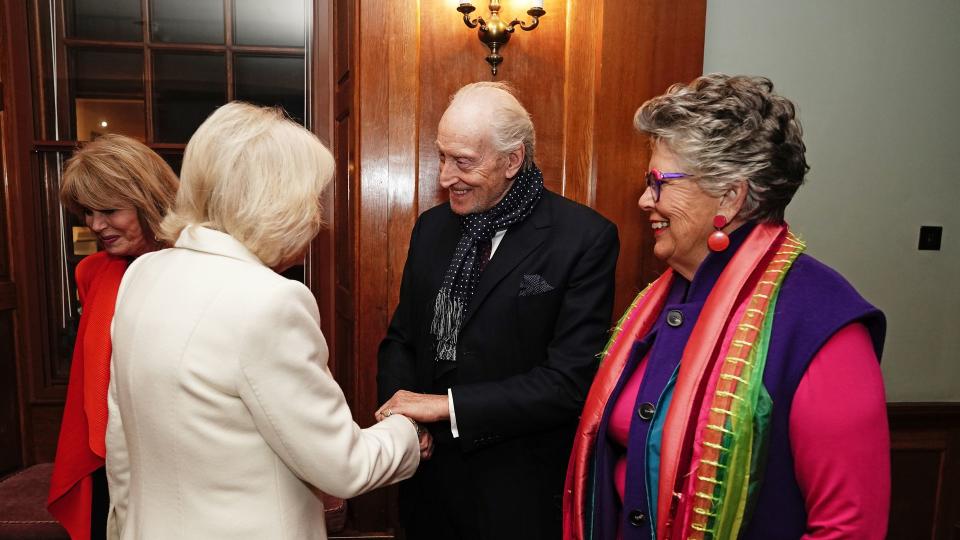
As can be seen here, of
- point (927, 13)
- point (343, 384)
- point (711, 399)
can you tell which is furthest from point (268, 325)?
point (927, 13)

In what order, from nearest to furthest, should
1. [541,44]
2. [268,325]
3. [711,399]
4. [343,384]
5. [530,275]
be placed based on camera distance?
1. [268,325]
2. [711,399]
3. [530,275]
4. [541,44]
5. [343,384]

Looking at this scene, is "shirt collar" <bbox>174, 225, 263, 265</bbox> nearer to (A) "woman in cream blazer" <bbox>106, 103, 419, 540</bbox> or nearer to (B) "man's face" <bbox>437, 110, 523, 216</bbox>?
(A) "woman in cream blazer" <bbox>106, 103, 419, 540</bbox>

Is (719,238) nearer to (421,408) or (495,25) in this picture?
(421,408)

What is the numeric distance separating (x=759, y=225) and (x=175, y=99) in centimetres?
276

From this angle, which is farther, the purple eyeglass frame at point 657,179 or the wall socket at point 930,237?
the wall socket at point 930,237

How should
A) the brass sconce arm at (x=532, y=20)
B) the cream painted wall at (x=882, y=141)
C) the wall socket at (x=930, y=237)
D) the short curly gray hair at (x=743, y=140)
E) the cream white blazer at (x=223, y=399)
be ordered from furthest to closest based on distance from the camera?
the wall socket at (x=930, y=237) → the cream painted wall at (x=882, y=141) → the brass sconce arm at (x=532, y=20) → the short curly gray hair at (x=743, y=140) → the cream white blazer at (x=223, y=399)

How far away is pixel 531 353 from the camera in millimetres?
1723

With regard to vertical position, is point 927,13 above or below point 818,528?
above

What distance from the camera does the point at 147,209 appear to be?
1.82 m

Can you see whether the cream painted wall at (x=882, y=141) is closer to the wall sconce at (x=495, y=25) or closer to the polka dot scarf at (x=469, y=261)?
the wall sconce at (x=495, y=25)

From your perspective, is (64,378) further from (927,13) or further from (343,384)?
(927,13)

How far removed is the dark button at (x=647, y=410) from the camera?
4.14 ft

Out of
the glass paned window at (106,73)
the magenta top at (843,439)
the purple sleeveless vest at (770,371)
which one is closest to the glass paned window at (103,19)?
the glass paned window at (106,73)

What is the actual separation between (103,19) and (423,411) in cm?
259
